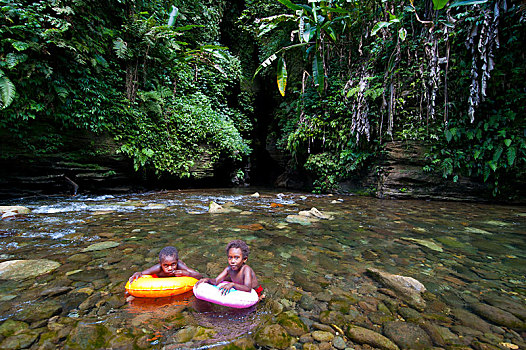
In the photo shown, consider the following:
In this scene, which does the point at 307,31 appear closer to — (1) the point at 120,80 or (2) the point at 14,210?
(1) the point at 120,80

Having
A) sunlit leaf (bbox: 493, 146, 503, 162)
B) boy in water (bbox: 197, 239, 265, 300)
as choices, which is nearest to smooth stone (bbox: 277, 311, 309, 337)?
boy in water (bbox: 197, 239, 265, 300)

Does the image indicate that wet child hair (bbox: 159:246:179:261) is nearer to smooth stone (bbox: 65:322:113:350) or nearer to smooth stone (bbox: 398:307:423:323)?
smooth stone (bbox: 65:322:113:350)

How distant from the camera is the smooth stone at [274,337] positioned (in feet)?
4.07

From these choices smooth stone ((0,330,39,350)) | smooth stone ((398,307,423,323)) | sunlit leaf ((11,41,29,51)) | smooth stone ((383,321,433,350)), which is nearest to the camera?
smooth stone ((0,330,39,350))

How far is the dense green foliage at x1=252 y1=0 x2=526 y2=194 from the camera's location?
201 inches

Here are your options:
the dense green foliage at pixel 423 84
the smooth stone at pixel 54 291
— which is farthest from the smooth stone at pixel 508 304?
the dense green foliage at pixel 423 84

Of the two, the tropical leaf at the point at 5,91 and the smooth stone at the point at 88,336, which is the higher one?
the tropical leaf at the point at 5,91

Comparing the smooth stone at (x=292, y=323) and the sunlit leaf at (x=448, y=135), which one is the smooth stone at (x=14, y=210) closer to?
the smooth stone at (x=292, y=323)

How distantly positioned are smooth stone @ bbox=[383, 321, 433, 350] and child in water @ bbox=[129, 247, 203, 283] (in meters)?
1.42

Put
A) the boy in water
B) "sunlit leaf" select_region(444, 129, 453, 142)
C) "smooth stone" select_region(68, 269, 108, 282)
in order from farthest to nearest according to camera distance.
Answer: "sunlit leaf" select_region(444, 129, 453, 142)
"smooth stone" select_region(68, 269, 108, 282)
the boy in water

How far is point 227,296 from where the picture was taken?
1510 mm

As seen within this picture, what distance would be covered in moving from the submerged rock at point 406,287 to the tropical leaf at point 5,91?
6.58m

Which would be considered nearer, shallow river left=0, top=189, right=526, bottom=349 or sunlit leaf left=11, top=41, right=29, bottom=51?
shallow river left=0, top=189, right=526, bottom=349

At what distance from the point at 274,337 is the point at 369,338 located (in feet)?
1.80
